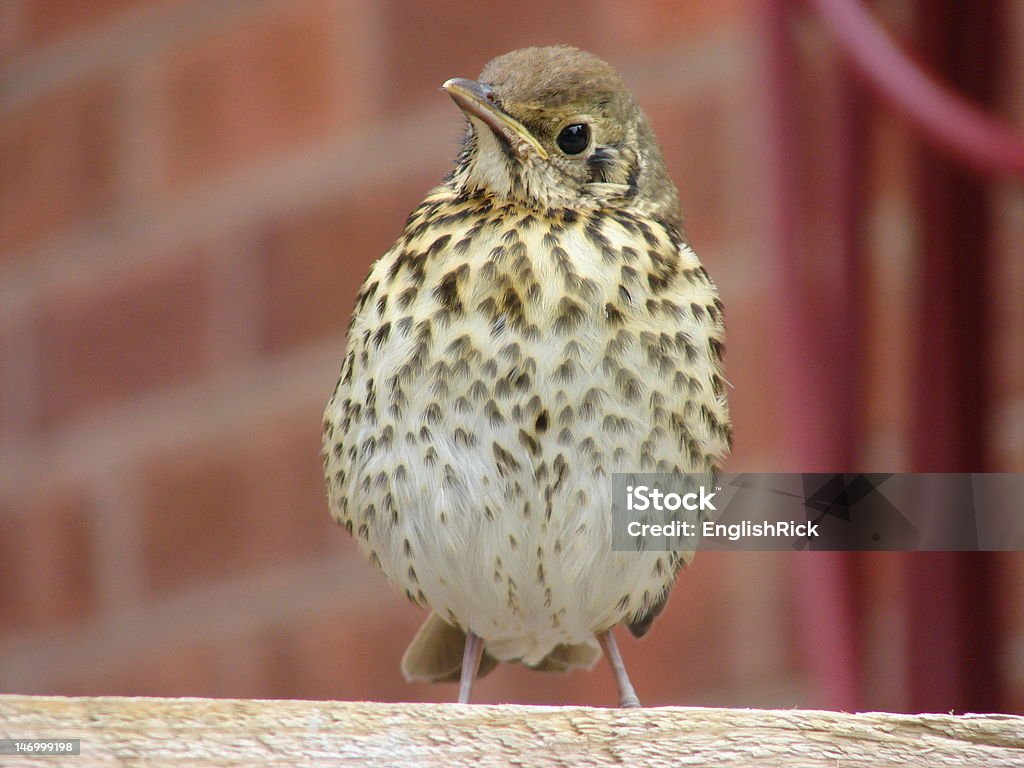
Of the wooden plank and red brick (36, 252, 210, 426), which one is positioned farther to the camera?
red brick (36, 252, 210, 426)

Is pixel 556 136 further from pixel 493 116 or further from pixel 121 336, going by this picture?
pixel 121 336

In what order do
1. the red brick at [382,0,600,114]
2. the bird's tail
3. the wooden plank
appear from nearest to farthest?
1. the wooden plank
2. the bird's tail
3. the red brick at [382,0,600,114]

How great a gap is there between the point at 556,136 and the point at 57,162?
1.30 meters

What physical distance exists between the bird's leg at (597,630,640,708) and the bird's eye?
35cm

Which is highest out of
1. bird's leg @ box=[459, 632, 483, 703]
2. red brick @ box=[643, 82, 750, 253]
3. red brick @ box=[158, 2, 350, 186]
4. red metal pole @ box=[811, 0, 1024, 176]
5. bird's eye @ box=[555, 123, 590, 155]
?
red brick @ box=[158, 2, 350, 186]

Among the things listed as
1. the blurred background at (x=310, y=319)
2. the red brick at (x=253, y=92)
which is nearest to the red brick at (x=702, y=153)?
the blurred background at (x=310, y=319)

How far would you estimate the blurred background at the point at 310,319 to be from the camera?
1435 mm

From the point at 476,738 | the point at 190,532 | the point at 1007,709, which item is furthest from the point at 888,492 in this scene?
the point at 190,532

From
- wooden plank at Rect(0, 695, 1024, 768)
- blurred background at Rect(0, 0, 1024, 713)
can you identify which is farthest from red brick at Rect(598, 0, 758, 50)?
wooden plank at Rect(0, 695, 1024, 768)

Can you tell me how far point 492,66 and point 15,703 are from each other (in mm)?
503

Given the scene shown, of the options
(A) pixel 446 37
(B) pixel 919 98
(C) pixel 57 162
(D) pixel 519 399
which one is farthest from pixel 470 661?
(C) pixel 57 162

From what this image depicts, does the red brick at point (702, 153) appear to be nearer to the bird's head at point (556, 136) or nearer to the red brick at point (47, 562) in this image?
the bird's head at point (556, 136)

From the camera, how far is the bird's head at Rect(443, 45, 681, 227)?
1.10 metres

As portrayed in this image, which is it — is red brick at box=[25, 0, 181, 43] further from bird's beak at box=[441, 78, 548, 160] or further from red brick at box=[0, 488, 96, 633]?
bird's beak at box=[441, 78, 548, 160]
